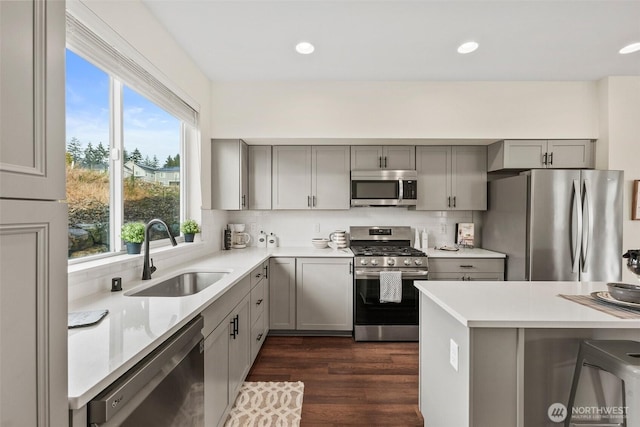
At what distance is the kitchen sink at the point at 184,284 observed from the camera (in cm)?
209

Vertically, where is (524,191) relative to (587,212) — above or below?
above

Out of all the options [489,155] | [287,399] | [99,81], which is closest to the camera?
[99,81]

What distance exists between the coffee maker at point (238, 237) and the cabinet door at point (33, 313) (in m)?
3.14

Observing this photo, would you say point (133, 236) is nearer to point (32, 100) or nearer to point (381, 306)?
point (32, 100)

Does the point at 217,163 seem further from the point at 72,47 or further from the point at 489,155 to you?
the point at 489,155

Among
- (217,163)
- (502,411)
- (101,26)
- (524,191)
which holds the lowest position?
(502,411)

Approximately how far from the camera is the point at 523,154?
135 inches

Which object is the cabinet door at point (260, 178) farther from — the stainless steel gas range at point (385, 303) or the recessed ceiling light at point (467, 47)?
the recessed ceiling light at point (467, 47)

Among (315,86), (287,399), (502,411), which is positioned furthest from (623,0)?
(287,399)

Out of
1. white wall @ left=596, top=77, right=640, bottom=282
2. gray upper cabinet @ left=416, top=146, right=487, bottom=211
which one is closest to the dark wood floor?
gray upper cabinet @ left=416, top=146, right=487, bottom=211

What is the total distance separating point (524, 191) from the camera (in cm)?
309

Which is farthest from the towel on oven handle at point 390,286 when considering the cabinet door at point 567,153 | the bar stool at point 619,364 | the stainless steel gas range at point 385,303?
the cabinet door at point 567,153

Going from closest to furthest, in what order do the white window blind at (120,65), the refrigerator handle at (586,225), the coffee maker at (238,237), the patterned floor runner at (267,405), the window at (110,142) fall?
the white window blind at (120,65) → the window at (110,142) → the patterned floor runner at (267,405) → the refrigerator handle at (586,225) → the coffee maker at (238,237)

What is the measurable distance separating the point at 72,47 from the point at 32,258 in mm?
1467
